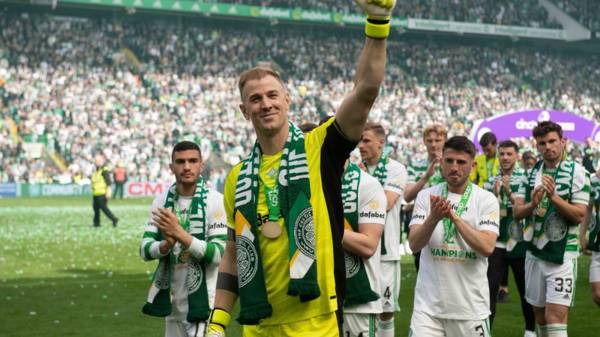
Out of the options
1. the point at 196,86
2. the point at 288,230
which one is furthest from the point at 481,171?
the point at 196,86

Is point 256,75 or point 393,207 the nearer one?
point 256,75

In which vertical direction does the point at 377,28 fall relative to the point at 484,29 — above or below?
below

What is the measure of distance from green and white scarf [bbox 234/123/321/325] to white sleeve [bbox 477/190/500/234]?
2.88 meters

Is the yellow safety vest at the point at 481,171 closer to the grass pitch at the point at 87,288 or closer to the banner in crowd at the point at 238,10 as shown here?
the grass pitch at the point at 87,288

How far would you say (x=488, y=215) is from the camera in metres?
6.50

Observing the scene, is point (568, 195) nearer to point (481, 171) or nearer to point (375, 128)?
point (375, 128)

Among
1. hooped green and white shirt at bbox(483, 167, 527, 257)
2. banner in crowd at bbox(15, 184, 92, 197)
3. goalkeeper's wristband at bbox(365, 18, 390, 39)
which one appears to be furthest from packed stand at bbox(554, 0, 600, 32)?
goalkeeper's wristband at bbox(365, 18, 390, 39)

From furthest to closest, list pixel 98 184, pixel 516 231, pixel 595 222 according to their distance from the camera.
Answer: pixel 98 184 → pixel 516 231 → pixel 595 222

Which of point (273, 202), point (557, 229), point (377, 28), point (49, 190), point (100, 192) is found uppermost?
point (377, 28)

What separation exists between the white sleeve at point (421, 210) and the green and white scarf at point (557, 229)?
1867 millimetres

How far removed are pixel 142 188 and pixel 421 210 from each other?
128ft

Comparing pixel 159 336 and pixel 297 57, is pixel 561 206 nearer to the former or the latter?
pixel 159 336

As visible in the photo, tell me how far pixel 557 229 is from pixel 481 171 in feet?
15.7

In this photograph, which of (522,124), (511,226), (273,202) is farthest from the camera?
(522,124)
